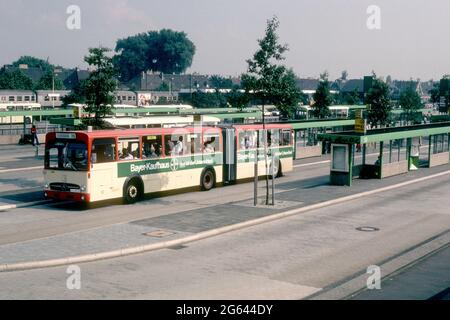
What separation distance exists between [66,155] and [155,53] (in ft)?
518

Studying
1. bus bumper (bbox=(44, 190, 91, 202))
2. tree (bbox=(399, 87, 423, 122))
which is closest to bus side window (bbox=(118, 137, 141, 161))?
bus bumper (bbox=(44, 190, 91, 202))

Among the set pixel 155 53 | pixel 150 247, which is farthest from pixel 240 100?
pixel 155 53

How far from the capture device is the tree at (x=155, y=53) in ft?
568

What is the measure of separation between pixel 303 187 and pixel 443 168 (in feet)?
46.6

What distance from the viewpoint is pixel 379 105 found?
6381cm

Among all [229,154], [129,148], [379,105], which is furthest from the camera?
[379,105]

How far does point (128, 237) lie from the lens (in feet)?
54.5

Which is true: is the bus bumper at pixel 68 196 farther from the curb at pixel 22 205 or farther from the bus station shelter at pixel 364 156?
the bus station shelter at pixel 364 156

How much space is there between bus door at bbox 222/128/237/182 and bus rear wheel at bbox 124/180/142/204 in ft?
17.8

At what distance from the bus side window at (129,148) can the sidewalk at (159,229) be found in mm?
3276

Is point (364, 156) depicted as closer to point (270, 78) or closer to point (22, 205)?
point (270, 78)

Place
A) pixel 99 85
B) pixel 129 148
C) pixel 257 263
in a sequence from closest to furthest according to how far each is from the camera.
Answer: pixel 257 263 → pixel 129 148 → pixel 99 85

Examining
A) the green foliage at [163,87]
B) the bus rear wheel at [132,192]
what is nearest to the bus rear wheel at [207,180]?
the bus rear wheel at [132,192]
